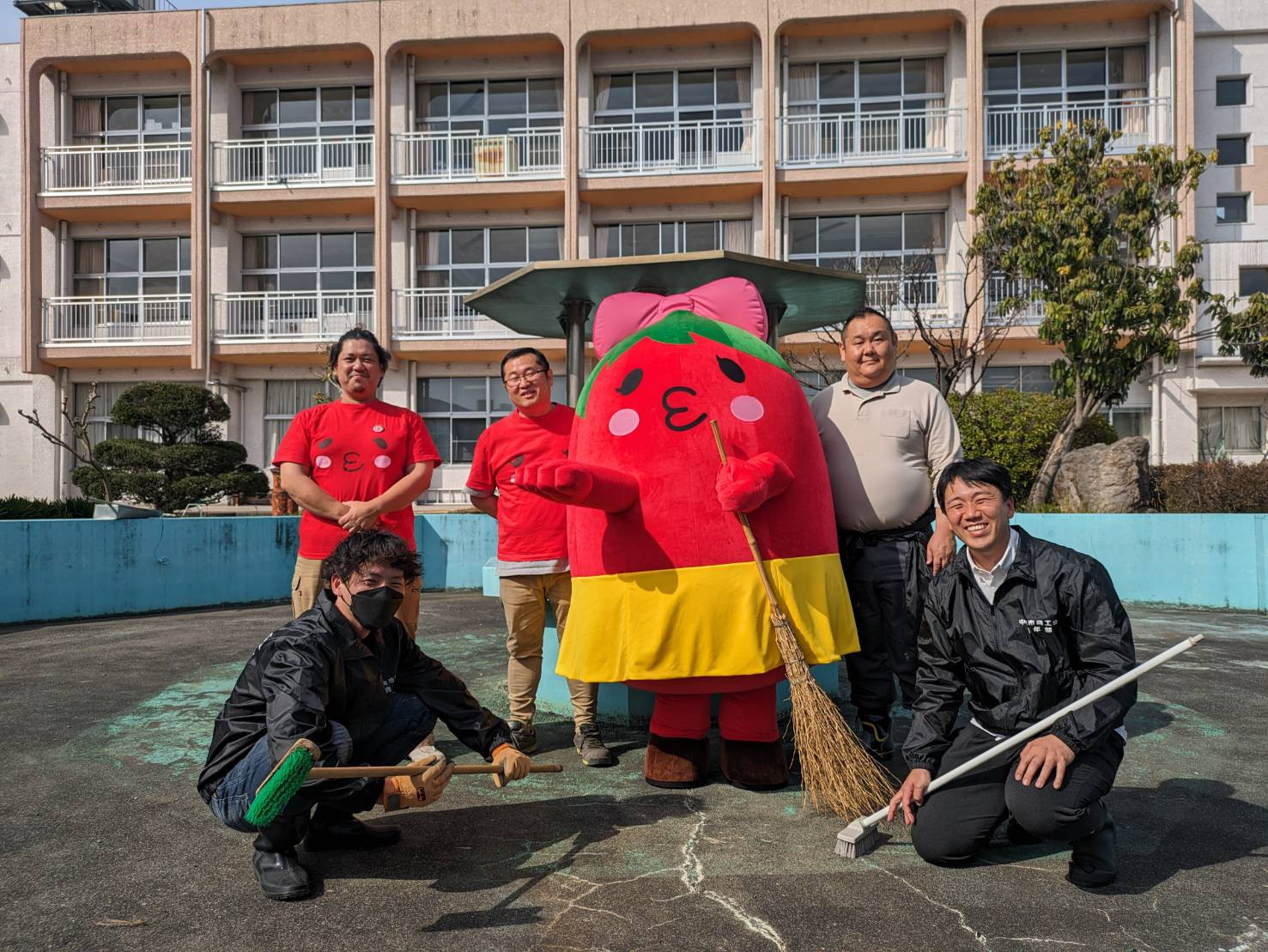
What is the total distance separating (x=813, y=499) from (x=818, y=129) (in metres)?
16.4

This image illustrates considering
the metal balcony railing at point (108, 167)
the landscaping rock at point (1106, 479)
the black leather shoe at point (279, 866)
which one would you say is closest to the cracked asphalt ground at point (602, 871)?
the black leather shoe at point (279, 866)

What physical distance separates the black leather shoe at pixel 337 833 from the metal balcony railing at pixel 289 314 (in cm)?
1694

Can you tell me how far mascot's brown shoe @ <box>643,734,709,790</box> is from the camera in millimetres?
3943

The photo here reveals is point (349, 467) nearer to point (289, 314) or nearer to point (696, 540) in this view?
point (696, 540)

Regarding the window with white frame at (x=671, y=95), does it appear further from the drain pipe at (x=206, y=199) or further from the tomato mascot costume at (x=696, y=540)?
the tomato mascot costume at (x=696, y=540)

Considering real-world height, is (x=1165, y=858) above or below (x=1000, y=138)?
below

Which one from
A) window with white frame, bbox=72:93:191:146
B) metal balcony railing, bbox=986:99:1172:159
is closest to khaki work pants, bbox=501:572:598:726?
metal balcony railing, bbox=986:99:1172:159

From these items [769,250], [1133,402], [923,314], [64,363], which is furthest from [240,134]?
[1133,402]

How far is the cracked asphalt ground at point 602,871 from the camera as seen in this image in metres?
2.70

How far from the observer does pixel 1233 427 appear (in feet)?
60.6

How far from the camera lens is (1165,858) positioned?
127 inches

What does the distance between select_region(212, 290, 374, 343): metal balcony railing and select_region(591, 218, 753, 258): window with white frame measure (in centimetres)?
507

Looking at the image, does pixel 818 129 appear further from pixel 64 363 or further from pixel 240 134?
pixel 64 363

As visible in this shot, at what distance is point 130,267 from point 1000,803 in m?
21.9
